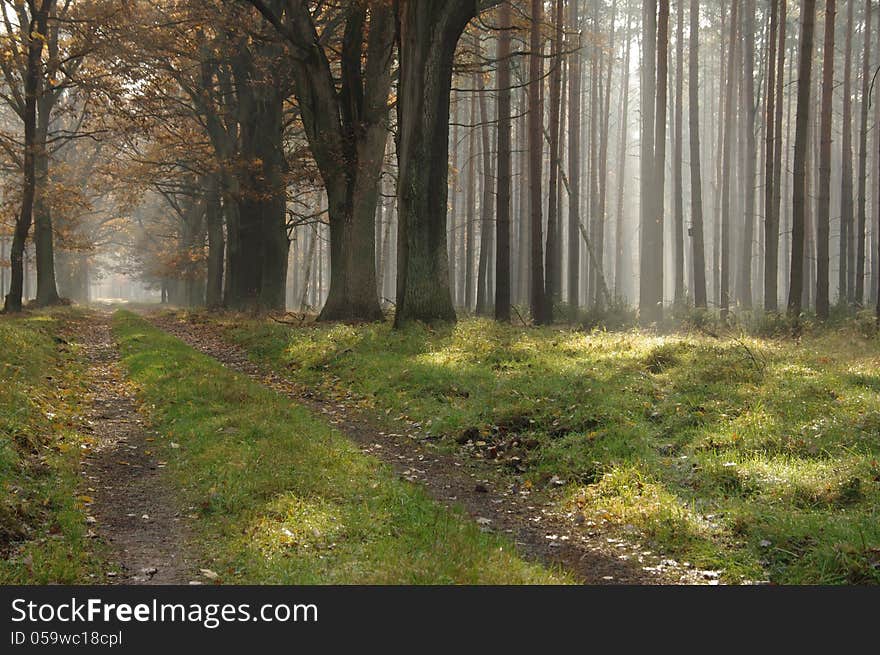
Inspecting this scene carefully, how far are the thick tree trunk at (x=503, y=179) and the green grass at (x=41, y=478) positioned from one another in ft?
37.7

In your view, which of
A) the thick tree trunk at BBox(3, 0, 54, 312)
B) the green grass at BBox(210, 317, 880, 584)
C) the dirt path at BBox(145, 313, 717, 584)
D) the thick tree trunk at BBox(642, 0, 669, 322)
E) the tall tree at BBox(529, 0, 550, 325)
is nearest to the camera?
the dirt path at BBox(145, 313, 717, 584)

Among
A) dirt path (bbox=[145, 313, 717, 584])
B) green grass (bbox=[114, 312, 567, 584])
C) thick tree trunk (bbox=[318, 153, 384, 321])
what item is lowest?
dirt path (bbox=[145, 313, 717, 584])

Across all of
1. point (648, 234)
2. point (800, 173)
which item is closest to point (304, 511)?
point (800, 173)

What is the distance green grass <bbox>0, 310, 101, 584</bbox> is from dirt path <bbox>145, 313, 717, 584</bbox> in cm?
295

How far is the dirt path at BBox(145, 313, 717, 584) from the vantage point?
16.6 feet

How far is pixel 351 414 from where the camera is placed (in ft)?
33.3

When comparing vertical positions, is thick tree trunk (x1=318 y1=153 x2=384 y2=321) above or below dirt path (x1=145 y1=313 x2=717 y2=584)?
above

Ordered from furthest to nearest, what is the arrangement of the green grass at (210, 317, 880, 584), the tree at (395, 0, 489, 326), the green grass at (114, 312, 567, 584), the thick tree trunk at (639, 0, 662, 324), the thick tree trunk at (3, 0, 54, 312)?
the thick tree trunk at (3, 0, 54, 312)
the thick tree trunk at (639, 0, 662, 324)
the tree at (395, 0, 489, 326)
the green grass at (210, 317, 880, 584)
the green grass at (114, 312, 567, 584)

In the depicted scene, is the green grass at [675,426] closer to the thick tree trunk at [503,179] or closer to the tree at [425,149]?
the tree at [425,149]

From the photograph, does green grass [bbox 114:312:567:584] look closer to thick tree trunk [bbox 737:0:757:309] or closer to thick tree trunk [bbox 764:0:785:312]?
thick tree trunk [bbox 764:0:785:312]

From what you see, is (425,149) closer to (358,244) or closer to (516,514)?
(358,244)

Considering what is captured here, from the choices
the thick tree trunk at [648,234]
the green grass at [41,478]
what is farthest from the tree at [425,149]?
the thick tree trunk at [648,234]

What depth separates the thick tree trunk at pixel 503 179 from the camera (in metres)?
19.3

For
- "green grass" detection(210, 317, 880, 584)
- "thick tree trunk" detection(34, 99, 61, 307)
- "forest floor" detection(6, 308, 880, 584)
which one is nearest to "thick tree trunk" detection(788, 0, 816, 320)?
"green grass" detection(210, 317, 880, 584)
